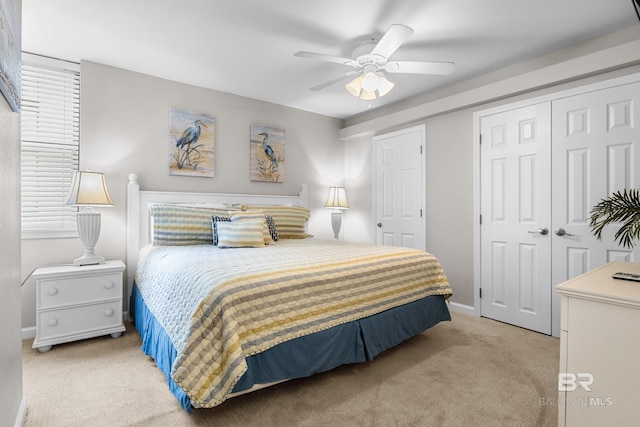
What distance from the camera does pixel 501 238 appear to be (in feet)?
10.5

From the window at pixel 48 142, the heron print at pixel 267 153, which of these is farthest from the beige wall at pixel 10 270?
the heron print at pixel 267 153

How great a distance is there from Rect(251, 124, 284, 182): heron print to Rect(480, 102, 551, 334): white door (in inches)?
94.0

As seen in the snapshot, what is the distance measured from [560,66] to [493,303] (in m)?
2.24

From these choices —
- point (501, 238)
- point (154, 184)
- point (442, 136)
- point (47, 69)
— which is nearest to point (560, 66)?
point (442, 136)

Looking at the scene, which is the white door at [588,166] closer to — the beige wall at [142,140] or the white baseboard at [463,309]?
the white baseboard at [463,309]

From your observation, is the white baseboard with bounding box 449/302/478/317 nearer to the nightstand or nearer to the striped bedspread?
the striped bedspread

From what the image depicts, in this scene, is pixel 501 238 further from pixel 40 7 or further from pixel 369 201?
pixel 40 7

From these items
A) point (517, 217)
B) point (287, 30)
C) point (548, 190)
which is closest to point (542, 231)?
point (517, 217)

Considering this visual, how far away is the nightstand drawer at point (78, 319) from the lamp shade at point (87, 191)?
2.76ft

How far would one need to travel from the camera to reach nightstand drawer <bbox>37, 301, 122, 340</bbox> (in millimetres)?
2453

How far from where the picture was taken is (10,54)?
4.17ft

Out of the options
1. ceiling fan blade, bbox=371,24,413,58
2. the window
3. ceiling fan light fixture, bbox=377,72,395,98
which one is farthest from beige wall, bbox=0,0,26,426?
ceiling fan light fixture, bbox=377,72,395,98

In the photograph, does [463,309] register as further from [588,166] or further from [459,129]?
[459,129]

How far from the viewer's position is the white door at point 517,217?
2914 millimetres
